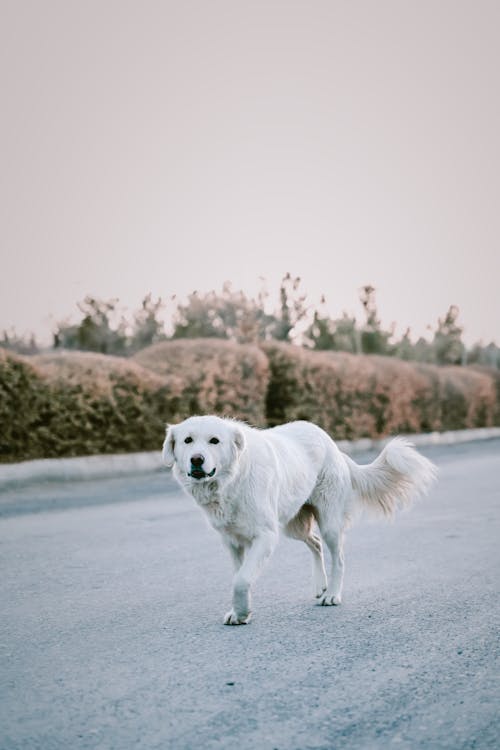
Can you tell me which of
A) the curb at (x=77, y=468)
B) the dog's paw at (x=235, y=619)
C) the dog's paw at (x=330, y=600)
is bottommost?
the curb at (x=77, y=468)

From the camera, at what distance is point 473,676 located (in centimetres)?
443

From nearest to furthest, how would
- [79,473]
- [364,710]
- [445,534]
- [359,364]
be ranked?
[364,710] < [445,534] < [79,473] < [359,364]

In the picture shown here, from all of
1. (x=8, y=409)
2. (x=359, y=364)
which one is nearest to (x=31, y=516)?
(x=8, y=409)

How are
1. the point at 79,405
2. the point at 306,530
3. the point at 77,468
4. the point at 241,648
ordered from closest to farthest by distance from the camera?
the point at 241,648 → the point at 306,530 → the point at 77,468 → the point at 79,405

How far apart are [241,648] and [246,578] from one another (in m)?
0.59

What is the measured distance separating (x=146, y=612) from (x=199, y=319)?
28.8 metres

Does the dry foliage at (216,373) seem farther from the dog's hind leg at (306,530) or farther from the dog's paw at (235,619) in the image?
the dog's paw at (235,619)

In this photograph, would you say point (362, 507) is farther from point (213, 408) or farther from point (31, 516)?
point (213, 408)

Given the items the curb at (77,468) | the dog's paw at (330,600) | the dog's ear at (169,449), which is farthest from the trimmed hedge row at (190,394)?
the dog's paw at (330,600)

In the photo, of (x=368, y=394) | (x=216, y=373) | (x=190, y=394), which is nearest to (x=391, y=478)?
(x=190, y=394)

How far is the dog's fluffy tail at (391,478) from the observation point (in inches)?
276

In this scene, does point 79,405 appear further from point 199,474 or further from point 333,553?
point 199,474

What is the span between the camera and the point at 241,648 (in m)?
4.97

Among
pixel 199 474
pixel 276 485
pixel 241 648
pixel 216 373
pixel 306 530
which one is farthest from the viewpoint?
→ pixel 216 373
